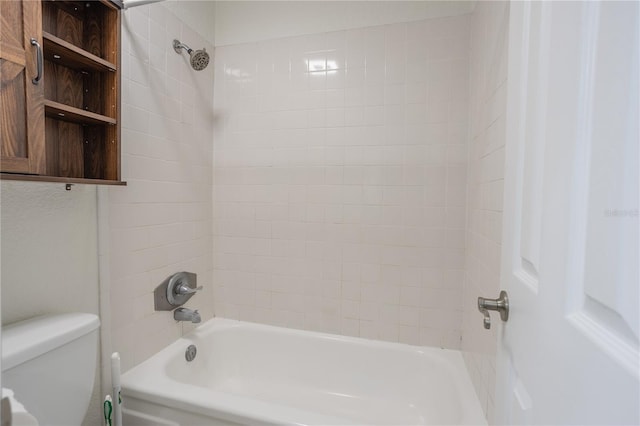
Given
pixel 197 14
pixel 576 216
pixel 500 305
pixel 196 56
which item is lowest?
pixel 500 305

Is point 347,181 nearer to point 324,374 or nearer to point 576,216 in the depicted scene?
point 324,374

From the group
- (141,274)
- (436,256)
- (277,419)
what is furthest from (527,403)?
(141,274)

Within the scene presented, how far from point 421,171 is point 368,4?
0.98 meters

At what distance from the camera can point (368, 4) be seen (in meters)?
1.69

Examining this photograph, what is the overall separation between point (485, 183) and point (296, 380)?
1.49m

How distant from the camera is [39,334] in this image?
0.88 meters

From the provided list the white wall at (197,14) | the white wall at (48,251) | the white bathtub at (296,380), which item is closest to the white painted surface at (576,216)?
the white bathtub at (296,380)

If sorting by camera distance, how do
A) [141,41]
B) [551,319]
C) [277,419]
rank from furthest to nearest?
[141,41], [277,419], [551,319]

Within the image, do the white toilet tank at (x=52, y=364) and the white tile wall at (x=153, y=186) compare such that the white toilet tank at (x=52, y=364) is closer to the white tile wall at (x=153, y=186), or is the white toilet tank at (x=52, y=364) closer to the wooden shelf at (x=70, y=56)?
the white tile wall at (x=153, y=186)

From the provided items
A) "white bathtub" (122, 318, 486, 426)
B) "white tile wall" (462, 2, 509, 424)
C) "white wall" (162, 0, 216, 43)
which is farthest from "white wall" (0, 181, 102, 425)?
"white tile wall" (462, 2, 509, 424)

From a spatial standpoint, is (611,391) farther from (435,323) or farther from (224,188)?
(224,188)

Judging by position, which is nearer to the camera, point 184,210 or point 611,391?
point 611,391

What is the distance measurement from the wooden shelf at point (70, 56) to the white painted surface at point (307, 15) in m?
1.03

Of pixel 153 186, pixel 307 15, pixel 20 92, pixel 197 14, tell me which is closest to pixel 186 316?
pixel 153 186
